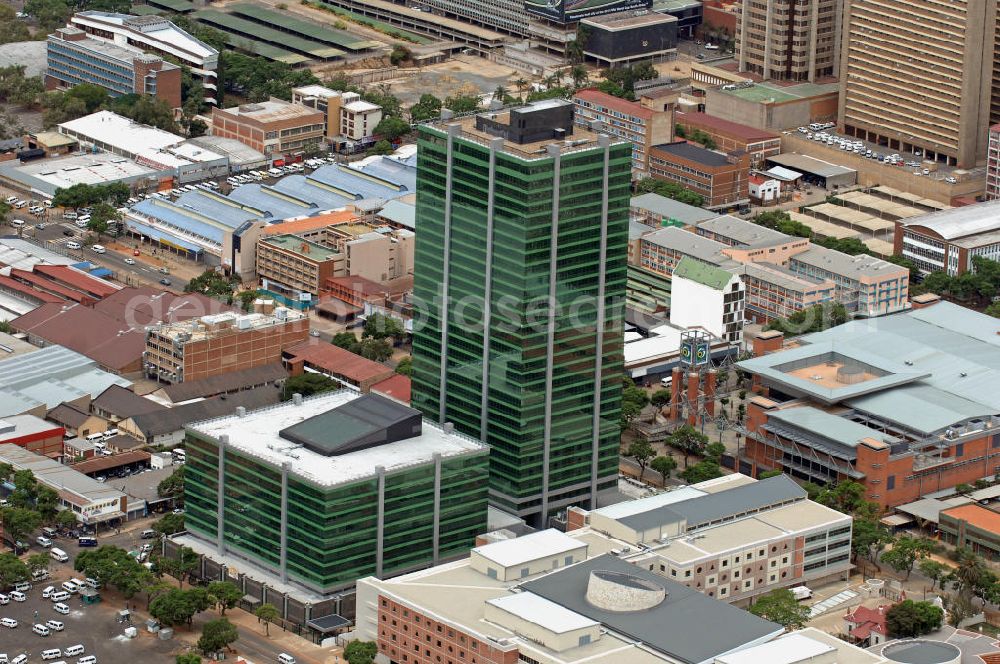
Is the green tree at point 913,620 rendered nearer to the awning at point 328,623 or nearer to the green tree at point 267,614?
the awning at point 328,623

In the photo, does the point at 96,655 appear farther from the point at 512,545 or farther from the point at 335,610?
the point at 512,545

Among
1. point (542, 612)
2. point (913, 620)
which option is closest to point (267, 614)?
point (542, 612)

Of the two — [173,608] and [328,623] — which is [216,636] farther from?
[328,623]

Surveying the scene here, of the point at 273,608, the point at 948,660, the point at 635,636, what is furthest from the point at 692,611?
the point at 273,608

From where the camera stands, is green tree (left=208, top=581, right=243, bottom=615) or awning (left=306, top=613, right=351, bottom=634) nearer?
awning (left=306, top=613, right=351, bottom=634)

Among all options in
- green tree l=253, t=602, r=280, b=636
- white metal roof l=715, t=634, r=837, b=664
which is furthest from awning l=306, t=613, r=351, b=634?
white metal roof l=715, t=634, r=837, b=664

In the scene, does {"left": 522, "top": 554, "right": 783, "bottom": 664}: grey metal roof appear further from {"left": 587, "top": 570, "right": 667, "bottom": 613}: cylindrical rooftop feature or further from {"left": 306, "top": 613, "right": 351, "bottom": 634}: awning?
{"left": 306, "top": 613, "right": 351, "bottom": 634}: awning

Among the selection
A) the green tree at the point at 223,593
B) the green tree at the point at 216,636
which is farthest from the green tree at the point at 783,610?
the green tree at the point at 223,593
